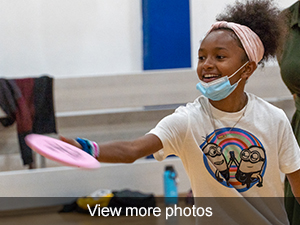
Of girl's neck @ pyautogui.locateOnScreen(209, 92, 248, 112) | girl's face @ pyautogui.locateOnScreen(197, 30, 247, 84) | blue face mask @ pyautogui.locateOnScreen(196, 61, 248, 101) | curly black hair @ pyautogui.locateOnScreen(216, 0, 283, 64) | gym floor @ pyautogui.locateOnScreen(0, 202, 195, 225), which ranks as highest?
curly black hair @ pyautogui.locateOnScreen(216, 0, 283, 64)

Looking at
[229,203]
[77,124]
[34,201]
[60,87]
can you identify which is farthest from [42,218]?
[229,203]

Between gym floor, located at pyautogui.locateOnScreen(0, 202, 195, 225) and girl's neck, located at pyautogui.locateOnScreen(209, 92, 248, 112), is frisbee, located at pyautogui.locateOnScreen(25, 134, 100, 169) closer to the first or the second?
girl's neck, located at pyautogui.locateOnScreen(209, 92, 248, 112)

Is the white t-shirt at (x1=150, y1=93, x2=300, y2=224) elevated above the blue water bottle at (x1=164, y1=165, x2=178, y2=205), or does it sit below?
above

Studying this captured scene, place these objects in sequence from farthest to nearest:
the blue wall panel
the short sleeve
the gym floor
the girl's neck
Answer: the blue wall panel
the gym floor
the girl's neck
the short sleeve

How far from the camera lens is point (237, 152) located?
123cm

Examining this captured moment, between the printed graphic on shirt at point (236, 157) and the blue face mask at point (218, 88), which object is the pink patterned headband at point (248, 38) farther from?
the printed graphic on shirt at point (236, 157)

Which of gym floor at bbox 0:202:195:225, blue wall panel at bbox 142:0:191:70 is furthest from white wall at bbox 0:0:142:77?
gym floor at bbox 0:202:195:225

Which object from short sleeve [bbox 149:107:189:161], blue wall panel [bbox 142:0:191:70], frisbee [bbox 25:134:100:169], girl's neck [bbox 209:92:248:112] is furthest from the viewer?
blue wall panel [bbox 142:0:191:70]

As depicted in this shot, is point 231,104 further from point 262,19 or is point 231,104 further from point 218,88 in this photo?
point 262,19

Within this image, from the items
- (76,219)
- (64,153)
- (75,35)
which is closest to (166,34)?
(75,35)

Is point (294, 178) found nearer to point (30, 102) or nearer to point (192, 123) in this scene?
point (192, 123)

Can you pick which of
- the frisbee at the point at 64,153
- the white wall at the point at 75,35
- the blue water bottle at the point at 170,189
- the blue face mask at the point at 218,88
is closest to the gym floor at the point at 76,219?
the blue water bottle at the point at 170,189

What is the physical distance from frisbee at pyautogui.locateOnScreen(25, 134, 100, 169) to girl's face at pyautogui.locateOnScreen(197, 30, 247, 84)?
1.68 feet

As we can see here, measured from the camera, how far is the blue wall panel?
10.1 ft
